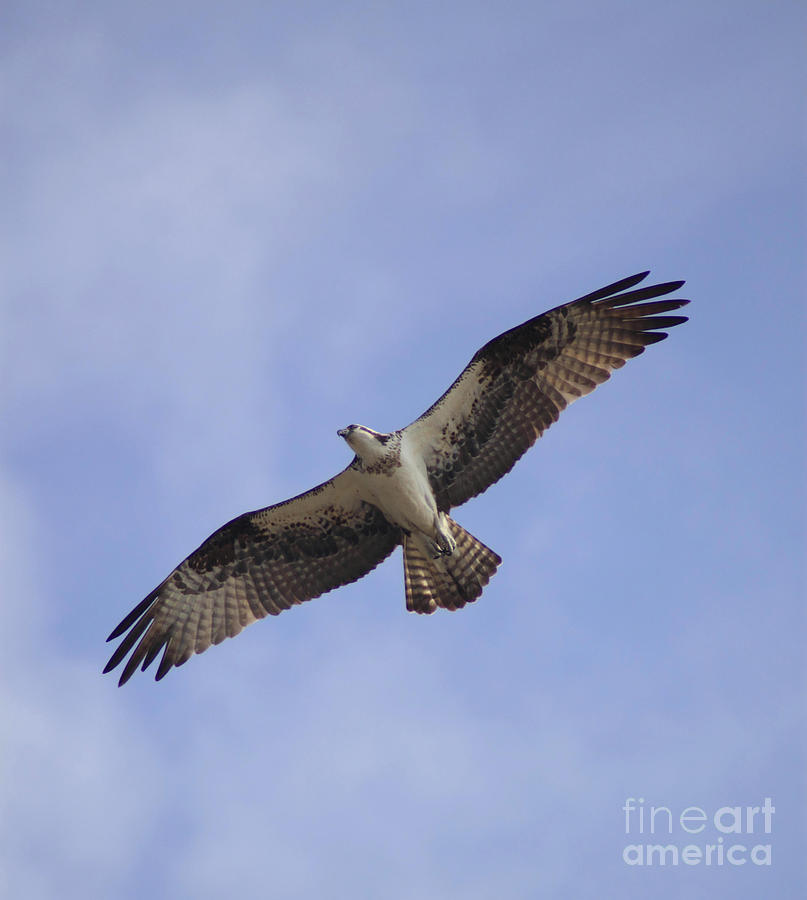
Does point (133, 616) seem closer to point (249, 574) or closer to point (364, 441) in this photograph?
point (249, 574)

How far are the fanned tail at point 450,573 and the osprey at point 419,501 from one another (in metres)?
0.01

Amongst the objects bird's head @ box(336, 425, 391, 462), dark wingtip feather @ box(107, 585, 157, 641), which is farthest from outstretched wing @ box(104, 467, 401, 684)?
bird's head @ box(336, 425, 391, 462)

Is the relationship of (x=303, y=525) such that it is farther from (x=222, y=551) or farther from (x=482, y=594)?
(x=482, y=594)

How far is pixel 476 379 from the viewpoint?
1146cm

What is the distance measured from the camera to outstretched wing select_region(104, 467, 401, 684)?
12.2 meters

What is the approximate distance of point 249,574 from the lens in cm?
1245

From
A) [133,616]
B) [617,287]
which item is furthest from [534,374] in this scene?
[133,616]

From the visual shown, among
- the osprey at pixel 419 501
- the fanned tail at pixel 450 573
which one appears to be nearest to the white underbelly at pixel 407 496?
the osprey at pixel 419 501

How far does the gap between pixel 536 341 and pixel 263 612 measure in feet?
13.2

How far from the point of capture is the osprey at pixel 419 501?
452 inches

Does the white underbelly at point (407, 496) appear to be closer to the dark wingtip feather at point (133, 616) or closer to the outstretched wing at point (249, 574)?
the outstretched wing at point (249, 574)

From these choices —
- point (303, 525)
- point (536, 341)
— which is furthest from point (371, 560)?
point (536, 341)

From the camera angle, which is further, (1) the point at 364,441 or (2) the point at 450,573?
(2) the point at 450,573

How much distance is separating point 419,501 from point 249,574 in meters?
2.18
